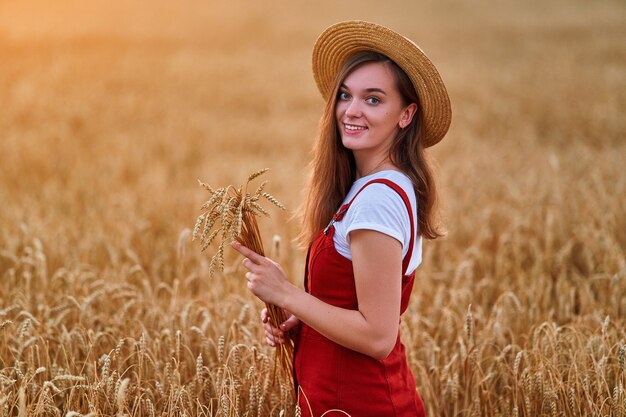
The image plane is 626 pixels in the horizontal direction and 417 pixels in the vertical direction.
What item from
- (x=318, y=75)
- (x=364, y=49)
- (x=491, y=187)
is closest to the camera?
(x=364, y=49)

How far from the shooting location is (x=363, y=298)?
1938 mm

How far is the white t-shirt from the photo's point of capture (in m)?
1.90

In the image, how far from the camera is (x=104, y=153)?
7.41 meters

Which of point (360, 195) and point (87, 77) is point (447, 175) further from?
point (87, 77)

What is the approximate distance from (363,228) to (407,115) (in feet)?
1.80

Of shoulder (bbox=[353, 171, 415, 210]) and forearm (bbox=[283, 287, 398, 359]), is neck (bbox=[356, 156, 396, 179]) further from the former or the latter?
forearm (bbox=[283, 287, 398, 359])

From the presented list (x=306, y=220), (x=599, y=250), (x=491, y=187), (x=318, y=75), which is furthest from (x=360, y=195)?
(x=491, y=187)

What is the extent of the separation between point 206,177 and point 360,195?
5.02 metres

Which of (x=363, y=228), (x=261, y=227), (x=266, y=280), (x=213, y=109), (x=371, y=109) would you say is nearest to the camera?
(x=363, y=228)

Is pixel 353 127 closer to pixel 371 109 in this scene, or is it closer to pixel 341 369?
pixel 371 109

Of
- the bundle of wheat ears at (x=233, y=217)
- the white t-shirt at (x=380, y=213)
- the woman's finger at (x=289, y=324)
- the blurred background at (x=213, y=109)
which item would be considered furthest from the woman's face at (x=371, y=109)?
the blurred background at (x=213, y=109)

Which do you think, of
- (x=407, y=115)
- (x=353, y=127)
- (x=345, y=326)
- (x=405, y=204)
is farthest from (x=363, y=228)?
(x=407, y=115)

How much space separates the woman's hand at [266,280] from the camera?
80.0 inches

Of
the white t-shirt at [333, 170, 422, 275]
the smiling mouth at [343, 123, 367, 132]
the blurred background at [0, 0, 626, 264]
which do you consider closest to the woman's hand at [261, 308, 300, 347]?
the white t-shirt at [333, 170, 422, 275]
